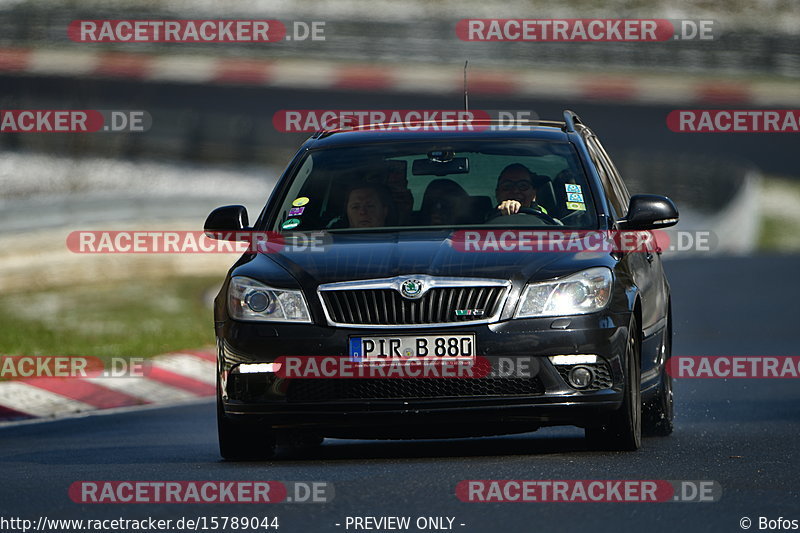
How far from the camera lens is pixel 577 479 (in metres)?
7.59

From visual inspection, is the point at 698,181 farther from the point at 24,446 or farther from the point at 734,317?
the point at 24,446

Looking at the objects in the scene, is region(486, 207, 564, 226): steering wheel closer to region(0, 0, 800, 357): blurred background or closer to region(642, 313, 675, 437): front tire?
region(642, 313, 675, 437): front tire

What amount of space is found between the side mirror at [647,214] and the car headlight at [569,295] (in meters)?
0.73

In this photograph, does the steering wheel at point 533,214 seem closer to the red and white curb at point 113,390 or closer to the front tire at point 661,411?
the front tire at point 661,411

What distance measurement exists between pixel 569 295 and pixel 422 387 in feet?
2.68

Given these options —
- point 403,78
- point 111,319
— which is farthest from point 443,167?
point 403,78

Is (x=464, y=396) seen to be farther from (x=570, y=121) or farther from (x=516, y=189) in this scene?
(x=570, y=121)

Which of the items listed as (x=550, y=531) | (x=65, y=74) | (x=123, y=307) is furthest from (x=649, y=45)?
(x=550, y=531)

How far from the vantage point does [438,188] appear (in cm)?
941

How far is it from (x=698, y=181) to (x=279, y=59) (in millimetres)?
22616

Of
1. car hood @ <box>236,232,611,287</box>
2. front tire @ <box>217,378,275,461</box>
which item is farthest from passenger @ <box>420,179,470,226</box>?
front tire @ <box>217,378,275,461</box>

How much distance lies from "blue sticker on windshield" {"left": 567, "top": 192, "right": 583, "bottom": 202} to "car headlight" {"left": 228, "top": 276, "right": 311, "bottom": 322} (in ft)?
5.68

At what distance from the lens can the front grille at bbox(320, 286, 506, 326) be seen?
27.1 ft

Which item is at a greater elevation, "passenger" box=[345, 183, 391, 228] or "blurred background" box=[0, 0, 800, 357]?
"passenger" box=[345, 183, 391, 228]
